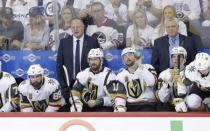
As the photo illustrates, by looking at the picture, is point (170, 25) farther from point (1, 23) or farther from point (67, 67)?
point (1, 23)

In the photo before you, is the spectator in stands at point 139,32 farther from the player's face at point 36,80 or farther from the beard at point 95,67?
the player's face at point 36,80

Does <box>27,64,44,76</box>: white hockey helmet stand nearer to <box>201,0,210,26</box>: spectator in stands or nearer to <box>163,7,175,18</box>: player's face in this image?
<box>163,7,175,18</box>: player's face

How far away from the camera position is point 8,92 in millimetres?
6969

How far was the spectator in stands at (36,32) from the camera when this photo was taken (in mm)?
7414

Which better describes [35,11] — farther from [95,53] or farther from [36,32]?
[95,53]

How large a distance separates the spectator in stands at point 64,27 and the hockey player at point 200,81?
1657 millimetres

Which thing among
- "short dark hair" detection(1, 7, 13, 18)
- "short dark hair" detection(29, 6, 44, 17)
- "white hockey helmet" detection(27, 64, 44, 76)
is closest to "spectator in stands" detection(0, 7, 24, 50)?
"short dark hair" detection(1, 7, 13, 18)

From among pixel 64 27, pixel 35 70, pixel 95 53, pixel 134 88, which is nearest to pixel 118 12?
pixel 64 27

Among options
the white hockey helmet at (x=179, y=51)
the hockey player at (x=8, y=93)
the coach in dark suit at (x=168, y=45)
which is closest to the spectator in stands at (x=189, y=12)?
the coach in dark suit at (x=168, y=45)

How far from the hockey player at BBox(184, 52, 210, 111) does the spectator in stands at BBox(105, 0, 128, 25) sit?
1299 millimetres

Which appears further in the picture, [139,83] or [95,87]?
[95,87]

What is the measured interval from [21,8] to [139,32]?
132cm
